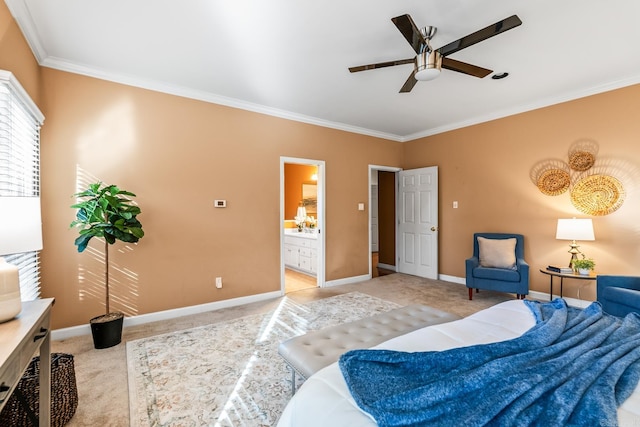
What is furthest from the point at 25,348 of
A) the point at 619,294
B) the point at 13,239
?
the point at 619,294

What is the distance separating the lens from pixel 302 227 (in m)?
6.54

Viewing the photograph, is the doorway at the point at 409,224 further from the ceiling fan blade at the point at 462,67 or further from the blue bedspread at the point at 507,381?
the blue bedspread at the point at 507,381

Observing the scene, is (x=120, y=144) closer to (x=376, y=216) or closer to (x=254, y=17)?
(x=254, y=17)

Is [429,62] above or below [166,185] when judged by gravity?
above

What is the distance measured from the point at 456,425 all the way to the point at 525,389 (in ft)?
0.98

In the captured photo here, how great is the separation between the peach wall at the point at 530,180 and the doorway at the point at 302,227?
227cm

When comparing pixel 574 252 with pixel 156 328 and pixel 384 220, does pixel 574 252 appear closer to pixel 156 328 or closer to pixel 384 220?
pixel 384 220

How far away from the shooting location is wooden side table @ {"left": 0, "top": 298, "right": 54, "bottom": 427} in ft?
3.17

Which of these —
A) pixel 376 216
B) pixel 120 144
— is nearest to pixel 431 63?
pixel 120 144

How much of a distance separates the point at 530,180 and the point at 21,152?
5.81 meters

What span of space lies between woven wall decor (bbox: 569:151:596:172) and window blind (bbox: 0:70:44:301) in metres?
5.68

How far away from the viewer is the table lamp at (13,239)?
1.21 m

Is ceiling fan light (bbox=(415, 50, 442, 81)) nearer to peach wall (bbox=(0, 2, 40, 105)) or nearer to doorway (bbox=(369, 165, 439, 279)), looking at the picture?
peach wall (bbox=(0, 2, 40, 105))

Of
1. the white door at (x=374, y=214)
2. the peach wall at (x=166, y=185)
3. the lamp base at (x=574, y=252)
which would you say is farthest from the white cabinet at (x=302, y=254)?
the lamp base at (x=574, y=252)
